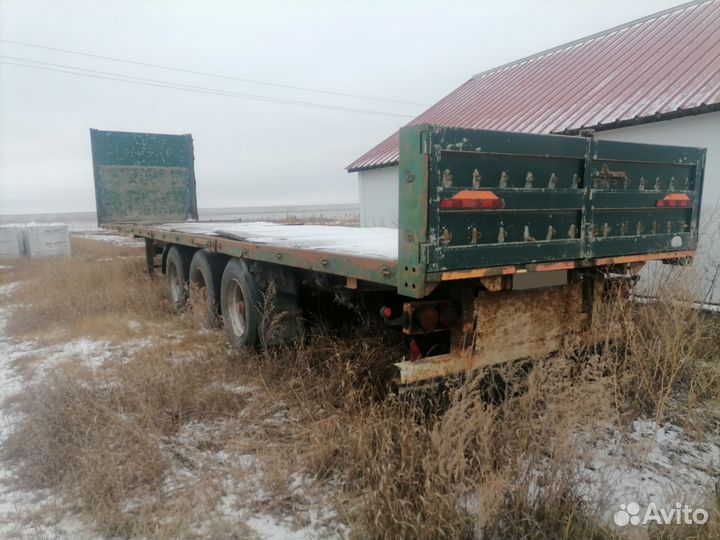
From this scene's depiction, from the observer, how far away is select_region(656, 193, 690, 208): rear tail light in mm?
3588

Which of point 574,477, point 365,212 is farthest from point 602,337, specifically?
point 365,212

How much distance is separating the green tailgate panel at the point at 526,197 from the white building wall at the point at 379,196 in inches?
341

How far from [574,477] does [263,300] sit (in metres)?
2.92

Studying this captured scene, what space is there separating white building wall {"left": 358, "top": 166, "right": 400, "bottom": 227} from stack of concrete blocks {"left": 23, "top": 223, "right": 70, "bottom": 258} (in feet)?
29.8

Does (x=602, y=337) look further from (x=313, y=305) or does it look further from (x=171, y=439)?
(x=171, y=439)

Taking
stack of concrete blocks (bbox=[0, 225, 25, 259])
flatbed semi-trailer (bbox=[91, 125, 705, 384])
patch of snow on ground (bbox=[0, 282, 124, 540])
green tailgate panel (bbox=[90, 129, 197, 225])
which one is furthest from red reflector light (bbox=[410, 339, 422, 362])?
stack of concrete blocks (bbox=[0, 225, 25, 259])

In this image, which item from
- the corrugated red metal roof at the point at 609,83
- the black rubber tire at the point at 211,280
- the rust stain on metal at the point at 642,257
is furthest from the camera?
the corrugated red metal roof at the point at 609,83

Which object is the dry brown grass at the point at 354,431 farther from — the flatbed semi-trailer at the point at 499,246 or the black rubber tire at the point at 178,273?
the black rubber tire at the point at 178,273

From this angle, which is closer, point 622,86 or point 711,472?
point 711,472

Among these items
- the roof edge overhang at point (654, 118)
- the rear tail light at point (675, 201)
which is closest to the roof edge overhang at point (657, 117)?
the roof edge overhang at point (654, 118)

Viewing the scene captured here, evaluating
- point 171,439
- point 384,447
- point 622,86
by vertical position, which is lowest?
point 171,439

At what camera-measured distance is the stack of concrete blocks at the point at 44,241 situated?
1428 centimetres

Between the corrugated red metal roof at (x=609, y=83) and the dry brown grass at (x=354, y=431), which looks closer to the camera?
the dry brown grass at (x=354, y=431)

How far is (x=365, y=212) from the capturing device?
14.1 metres
